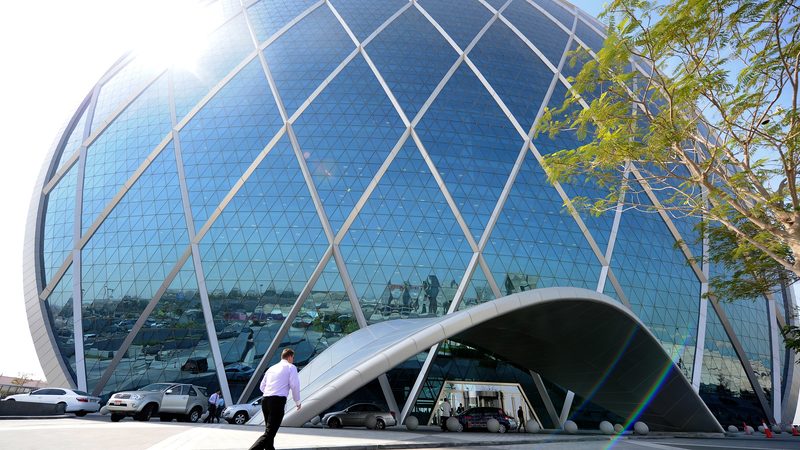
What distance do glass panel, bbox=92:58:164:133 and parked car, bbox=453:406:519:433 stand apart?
35.0 meters

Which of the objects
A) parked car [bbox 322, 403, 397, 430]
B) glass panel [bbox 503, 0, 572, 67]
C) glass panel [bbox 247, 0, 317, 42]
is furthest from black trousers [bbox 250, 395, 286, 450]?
glass panel [bbox 503, 0, 572, 67]

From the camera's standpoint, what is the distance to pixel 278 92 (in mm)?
28078

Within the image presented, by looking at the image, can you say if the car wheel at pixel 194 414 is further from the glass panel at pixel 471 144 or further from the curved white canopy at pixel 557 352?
the glass panel at pixel 471 144

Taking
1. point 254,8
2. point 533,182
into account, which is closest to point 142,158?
point 254,8

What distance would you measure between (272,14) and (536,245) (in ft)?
98.5

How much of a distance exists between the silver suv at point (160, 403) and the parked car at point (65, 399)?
5.06 metres

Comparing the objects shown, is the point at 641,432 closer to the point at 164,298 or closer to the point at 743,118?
the point at 743,118

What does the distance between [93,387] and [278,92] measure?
2166 centimetres

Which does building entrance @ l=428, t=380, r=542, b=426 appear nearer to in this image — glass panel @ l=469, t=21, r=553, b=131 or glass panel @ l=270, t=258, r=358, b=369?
glass panel @ l=270, t=258, r=358, b=369

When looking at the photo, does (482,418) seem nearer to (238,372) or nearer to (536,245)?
(536,245)

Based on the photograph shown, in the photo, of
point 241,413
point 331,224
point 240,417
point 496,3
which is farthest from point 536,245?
point 496,3

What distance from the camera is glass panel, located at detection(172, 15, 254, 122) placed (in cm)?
2991

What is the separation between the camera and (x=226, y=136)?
1051 inches

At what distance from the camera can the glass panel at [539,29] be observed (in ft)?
110
